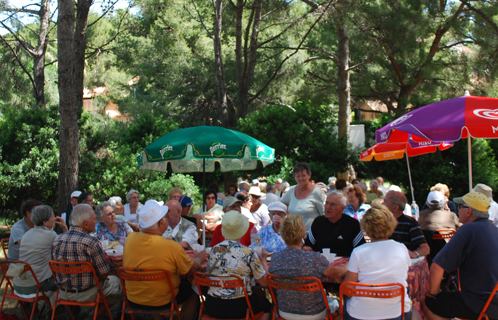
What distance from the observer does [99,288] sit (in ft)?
11.9

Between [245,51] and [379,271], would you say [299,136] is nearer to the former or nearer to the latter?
[245,51]

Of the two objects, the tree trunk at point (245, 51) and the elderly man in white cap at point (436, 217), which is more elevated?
the tree trunk at point (245, 51)

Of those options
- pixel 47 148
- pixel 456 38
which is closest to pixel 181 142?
pixel 47 148

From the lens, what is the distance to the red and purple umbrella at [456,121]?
4207 millimetres

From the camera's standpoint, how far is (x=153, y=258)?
3.40 m

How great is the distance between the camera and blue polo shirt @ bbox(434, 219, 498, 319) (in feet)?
9.98

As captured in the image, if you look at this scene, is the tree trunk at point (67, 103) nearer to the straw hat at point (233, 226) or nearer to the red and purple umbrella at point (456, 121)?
the straw hat at point (233, 226)

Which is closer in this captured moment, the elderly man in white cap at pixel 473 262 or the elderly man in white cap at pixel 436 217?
the elderly man in white cap at pixel 473 262

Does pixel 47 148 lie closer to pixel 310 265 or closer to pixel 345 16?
pixel 345 16

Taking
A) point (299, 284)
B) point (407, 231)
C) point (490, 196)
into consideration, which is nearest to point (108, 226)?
point (299, 284)

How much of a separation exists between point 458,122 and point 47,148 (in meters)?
9.45

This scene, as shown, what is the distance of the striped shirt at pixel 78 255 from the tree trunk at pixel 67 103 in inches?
192

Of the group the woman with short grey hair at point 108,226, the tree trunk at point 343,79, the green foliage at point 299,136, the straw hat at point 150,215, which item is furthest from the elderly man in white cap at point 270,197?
the tree trunk at point 343,79

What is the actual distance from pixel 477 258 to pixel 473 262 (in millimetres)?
43
